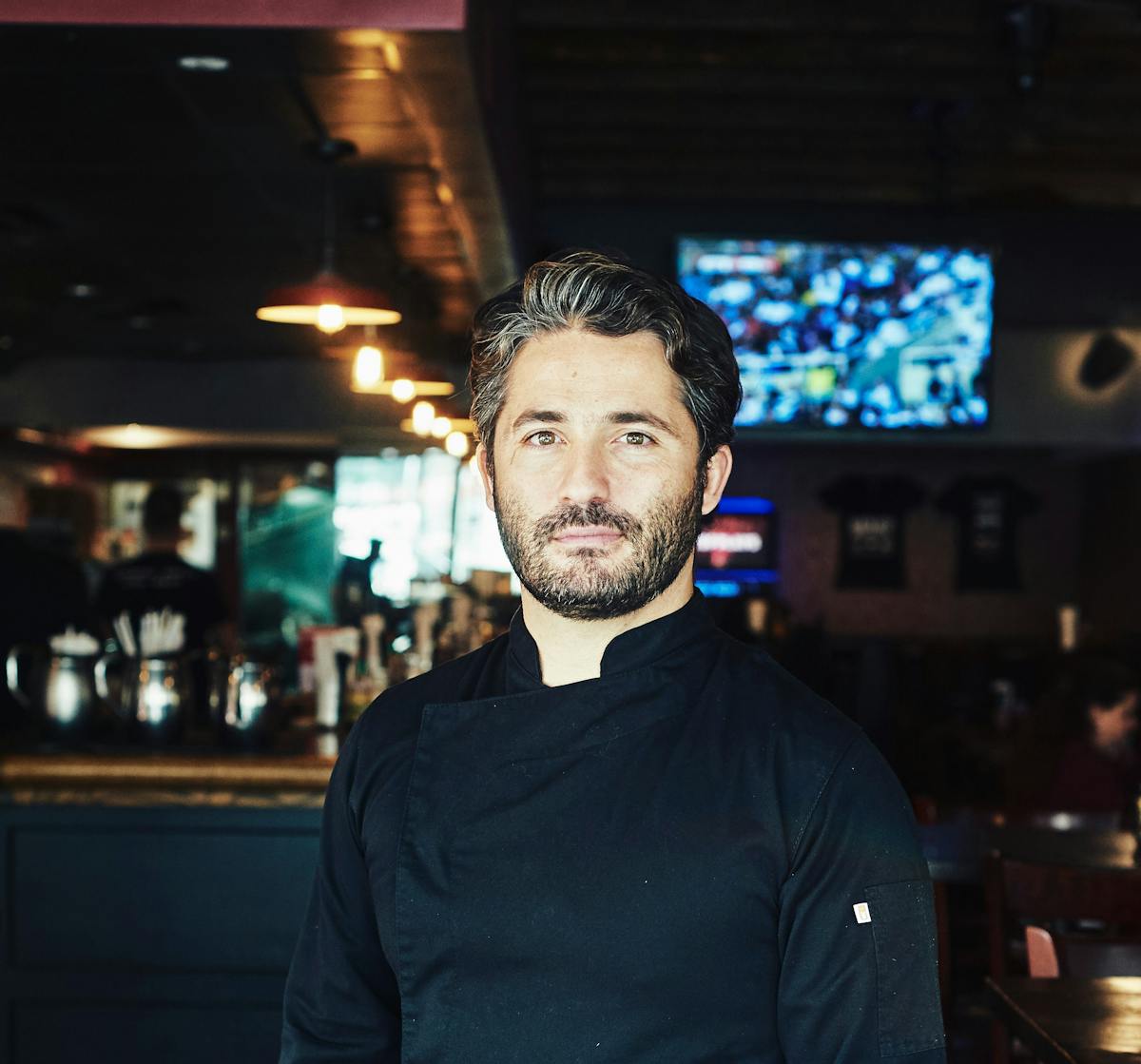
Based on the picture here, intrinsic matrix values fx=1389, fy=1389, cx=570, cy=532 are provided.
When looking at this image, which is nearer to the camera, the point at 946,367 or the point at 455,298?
the point at 946,367

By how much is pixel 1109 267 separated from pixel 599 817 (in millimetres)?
6494

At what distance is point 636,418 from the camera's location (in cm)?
136

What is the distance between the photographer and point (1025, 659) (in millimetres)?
9000

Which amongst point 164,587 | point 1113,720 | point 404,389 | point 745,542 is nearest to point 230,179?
point 164,587

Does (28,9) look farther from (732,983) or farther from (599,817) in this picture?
(732,983)

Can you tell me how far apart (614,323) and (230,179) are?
149 inches

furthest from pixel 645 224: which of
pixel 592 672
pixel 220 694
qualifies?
pixel 592 672

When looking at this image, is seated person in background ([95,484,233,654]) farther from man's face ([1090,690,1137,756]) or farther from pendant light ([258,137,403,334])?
man's face ([1090,690,1137,756])

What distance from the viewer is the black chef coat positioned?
1238 millimetres

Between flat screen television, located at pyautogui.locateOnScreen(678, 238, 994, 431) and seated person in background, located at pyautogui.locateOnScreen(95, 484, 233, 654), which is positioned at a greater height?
flat screen television, located at pyautogui.locateOnScreen(678, 238, 994, 431)

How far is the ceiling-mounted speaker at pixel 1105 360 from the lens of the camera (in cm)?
747

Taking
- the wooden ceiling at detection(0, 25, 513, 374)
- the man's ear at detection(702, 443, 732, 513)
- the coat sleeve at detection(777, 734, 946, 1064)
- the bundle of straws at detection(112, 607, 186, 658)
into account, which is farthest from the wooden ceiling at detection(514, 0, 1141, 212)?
the coat sleeve at detection(777, 734, 946, 1064)

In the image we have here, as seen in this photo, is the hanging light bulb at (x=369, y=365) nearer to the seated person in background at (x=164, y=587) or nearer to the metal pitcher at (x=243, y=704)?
the seated person in background at (x=164, y=587)

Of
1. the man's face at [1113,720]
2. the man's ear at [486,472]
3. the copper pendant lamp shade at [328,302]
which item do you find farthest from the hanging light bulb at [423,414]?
the man's ear at [486,472]
